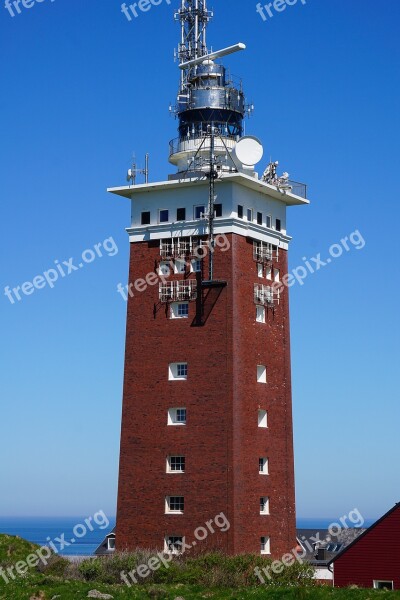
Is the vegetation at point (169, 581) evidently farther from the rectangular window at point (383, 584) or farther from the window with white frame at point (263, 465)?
the window with white frame at point (263, 465)

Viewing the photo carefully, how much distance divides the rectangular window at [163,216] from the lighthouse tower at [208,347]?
0.26 feet

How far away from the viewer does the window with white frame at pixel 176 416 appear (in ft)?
195

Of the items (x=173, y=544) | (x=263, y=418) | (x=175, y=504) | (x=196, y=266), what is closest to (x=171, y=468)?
(x=175, y=504)

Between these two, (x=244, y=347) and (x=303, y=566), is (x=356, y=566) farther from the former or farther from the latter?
(x=244, y=347)

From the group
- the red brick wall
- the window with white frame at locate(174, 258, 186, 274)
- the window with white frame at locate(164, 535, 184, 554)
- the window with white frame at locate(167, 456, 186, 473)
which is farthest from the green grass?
the window with white frame at locate(174, 258, 186, 274)

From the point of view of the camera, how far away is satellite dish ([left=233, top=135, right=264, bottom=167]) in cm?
6147

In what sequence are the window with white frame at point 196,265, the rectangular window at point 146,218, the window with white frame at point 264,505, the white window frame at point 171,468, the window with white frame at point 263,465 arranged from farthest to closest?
the rectangular window at point 146,218, the window with white frame at point 196,265, the window with white frame at point 263,465, the window with white frame at point 264,505, the white window frame at point 171,468

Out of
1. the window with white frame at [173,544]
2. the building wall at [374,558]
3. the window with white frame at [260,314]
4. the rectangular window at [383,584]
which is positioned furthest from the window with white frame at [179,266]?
the rectangular window at [383,584]

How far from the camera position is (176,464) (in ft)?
194

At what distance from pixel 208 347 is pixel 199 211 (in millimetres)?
7616

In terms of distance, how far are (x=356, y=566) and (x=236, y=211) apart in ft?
65.3

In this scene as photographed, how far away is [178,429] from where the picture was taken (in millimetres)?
59344

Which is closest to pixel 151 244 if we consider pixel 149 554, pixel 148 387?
pixel 148 387

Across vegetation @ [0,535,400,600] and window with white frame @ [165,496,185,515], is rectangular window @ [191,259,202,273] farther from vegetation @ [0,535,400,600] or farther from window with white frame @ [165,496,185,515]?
vegetation @ [0,535,400,600]
